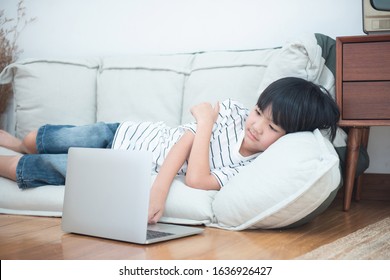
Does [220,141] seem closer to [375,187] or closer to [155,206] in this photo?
[155,206]

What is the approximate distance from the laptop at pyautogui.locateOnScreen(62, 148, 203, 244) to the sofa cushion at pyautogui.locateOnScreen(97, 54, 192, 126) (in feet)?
2.54

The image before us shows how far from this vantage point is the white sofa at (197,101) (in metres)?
1.26

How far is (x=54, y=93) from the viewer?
7.03ft

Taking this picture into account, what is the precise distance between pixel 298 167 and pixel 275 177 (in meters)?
0.06

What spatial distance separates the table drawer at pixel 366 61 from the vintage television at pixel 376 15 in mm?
88

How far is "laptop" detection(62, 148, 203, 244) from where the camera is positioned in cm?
110

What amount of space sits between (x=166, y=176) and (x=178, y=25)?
1083 mm

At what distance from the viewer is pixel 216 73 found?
6.31 feet

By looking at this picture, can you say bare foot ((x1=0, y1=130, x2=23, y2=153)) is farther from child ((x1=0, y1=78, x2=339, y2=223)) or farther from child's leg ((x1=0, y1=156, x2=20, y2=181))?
child's leg ((x1=0, y1=156, x2=20, y2=181))

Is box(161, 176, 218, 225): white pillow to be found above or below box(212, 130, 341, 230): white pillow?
below

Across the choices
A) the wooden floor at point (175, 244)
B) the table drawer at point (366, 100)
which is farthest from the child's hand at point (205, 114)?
the table drawer at point (366, 100)

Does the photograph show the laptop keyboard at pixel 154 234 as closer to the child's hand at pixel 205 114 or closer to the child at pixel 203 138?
the child at pixel 203 138

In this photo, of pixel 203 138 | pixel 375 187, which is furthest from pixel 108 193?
pixel 375 187

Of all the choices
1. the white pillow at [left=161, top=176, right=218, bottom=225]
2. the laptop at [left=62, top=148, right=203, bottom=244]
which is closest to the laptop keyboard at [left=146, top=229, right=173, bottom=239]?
the laptop at [left=62, top=148, right=203, bottom=244]
